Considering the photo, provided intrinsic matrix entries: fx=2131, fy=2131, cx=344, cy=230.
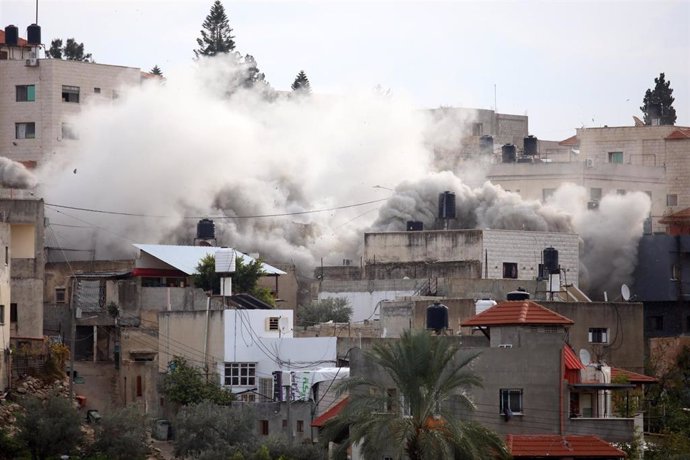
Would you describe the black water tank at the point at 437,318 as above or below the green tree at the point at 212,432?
above

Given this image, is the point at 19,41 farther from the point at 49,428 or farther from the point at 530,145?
the point at 49,428

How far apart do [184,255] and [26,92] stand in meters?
23.3

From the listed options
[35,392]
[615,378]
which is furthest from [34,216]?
[615,378]

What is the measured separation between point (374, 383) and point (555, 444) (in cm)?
457

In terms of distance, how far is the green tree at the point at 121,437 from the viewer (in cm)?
5731

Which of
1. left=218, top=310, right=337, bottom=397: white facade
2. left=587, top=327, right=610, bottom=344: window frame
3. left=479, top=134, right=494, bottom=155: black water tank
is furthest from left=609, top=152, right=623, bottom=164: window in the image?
left=218, top=310, right=337, bottom=397: white facade

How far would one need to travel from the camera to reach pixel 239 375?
67.9m

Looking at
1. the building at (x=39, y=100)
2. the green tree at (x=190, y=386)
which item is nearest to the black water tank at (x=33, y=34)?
the building at (x=39, y=100)

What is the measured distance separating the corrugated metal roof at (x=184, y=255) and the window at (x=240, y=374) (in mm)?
11052

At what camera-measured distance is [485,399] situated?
2060 inches

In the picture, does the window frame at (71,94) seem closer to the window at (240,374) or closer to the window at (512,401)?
the window at (240,374)

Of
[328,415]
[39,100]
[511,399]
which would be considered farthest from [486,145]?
[511,399]

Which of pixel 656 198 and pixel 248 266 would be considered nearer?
pixel 248 266

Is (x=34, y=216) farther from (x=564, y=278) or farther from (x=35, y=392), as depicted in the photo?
(x=564, y=278)
